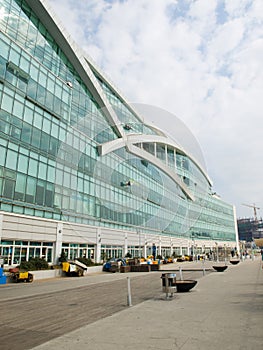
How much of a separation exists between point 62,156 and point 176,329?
27710 mm

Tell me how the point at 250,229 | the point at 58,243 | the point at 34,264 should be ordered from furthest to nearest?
the point at 250,229 < the point at 58,243 < the point at 34,264

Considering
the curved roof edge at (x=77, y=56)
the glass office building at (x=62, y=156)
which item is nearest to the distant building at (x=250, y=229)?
the glass office building at (x=62, y=156)

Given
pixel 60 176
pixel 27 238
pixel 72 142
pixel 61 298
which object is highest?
pixel 72 142

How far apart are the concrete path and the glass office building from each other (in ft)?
58.9

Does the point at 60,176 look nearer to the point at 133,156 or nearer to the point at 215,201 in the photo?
the point at 133,156

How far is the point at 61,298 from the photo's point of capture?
40.9ft

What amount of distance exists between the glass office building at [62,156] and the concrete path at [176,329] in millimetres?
17951

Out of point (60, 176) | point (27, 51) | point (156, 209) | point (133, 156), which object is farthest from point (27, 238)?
point (156, 209)

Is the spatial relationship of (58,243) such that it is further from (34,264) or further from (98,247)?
(98,247)

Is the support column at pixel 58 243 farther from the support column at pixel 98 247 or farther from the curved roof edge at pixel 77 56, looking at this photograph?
the curved roof edge at pixel 77 56

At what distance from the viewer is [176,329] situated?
6680mm

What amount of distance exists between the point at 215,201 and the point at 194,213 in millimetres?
19422

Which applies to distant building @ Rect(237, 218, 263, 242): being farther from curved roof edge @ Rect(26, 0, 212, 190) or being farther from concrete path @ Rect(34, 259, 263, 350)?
concrete path @ Rect(34, 259, 263, 350)

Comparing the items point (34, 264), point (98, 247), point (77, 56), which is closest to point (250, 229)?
point (98, 247)
